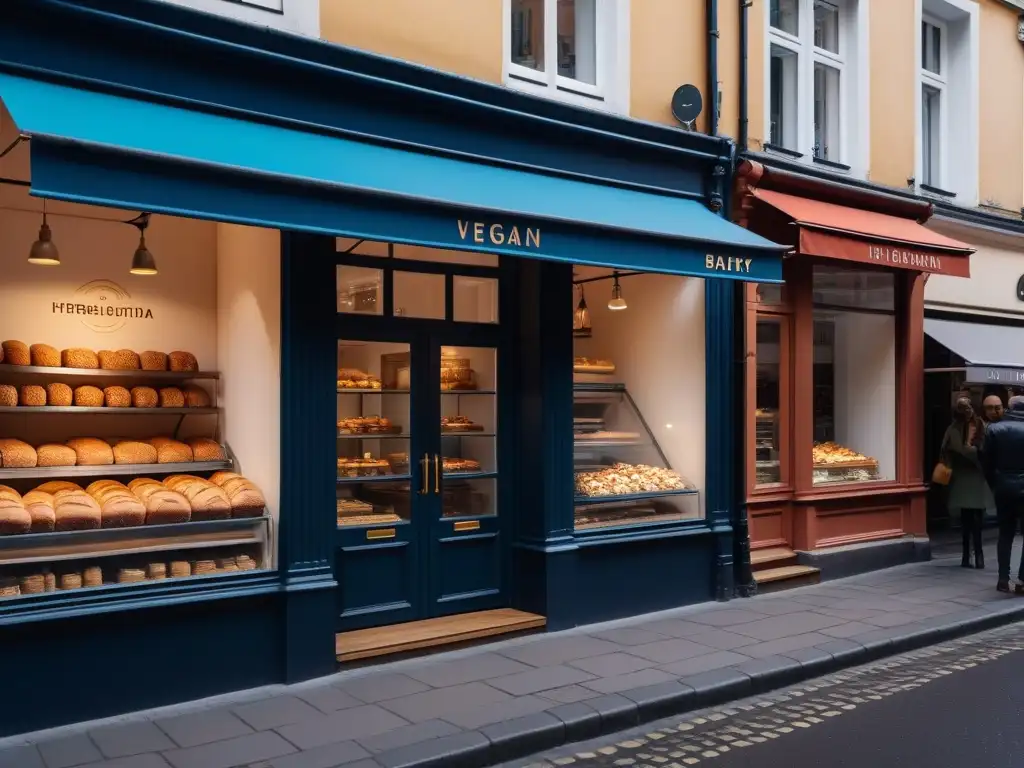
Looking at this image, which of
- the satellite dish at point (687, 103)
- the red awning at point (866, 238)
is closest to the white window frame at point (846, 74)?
the red awning at point (866, 238)

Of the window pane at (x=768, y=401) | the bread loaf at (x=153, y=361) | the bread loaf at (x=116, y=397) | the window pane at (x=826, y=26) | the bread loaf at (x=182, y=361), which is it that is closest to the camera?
the bread loaf at (x=116, y=397)

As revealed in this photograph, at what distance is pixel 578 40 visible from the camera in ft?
29.5

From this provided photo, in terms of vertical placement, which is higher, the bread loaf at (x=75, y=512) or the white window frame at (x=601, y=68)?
the white window frame at (x=601, y=68)

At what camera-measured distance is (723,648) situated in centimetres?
744

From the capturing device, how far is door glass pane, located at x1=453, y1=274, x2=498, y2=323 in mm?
8211

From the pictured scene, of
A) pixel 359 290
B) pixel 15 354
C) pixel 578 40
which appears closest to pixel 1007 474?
pixel 578 40

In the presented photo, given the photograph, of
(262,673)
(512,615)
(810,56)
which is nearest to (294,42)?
(262,673)

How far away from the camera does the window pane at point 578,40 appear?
890 cm

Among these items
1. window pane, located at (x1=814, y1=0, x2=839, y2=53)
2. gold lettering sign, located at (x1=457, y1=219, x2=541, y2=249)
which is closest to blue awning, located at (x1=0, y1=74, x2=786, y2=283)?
gold lettering sign, located at (x1=457, y1=219, x2=541, y2=249)

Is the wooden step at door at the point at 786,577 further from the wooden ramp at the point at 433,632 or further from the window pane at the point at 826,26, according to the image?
the window pane at the point at 826,26

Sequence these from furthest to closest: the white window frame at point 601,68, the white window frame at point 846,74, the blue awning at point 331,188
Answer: the white window frame at point 846,74 < the white window frame at point 601,68 < the blue awning at point 331,188

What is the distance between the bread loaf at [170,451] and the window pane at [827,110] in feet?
26.1

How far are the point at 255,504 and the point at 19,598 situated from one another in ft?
5.33

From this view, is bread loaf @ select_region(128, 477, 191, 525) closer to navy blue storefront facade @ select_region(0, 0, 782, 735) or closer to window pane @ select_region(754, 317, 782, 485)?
navy blue storefront facade @ select_region(0, 0, 782, 735)
